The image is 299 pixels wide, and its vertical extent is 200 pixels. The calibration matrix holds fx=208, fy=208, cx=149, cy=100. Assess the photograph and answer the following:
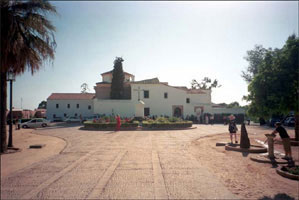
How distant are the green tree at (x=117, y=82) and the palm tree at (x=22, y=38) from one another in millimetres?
30604

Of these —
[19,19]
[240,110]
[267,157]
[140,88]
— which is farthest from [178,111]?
[19,19]

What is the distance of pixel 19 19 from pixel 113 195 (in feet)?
25.2

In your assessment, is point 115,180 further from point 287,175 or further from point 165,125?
point 165,125

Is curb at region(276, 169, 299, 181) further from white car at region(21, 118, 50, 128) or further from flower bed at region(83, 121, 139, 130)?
white car at region(21, 118, 50, 128)

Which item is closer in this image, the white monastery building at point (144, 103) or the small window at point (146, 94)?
the white monastery building at point (144, 103)

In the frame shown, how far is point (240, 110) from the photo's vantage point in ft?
129

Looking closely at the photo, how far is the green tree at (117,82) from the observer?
1596 inches

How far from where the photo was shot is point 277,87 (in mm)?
7836

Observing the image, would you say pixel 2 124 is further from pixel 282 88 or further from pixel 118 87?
pixel 118 87

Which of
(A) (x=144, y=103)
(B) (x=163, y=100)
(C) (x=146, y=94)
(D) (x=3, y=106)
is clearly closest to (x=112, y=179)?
(D) (x=3, y=106)

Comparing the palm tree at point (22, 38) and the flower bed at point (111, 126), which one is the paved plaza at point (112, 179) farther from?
the flower bed at point (111, 126)

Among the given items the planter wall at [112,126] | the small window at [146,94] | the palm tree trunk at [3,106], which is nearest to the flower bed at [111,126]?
the planter wall at [112,126]

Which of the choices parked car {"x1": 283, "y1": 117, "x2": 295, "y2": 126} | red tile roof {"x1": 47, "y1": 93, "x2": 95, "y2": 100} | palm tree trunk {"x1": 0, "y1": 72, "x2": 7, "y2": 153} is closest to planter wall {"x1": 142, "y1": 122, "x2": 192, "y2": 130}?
palm tree trunk {"x1": 0, "y1": 72, "x2": 7, "y2": 153}

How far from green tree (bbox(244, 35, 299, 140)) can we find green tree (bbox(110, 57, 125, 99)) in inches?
1305
